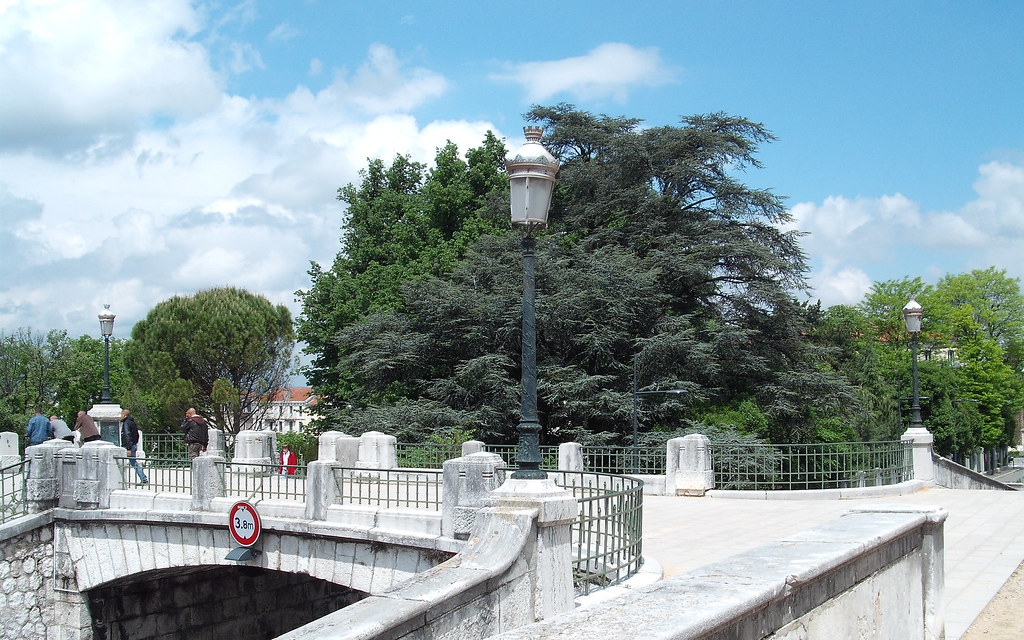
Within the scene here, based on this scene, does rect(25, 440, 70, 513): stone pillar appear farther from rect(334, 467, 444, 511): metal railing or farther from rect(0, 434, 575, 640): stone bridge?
rect(334, 467, 444, 511): metal railing

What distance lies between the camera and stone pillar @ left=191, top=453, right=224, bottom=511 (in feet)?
49.4

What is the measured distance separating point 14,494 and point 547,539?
13.1 m

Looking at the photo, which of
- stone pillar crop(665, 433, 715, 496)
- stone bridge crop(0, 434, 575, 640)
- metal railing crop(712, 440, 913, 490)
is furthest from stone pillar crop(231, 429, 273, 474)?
metal railing crop(712, 440, 913, 490)

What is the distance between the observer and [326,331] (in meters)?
38.7

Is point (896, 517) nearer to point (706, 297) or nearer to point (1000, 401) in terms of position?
point (706, 297)

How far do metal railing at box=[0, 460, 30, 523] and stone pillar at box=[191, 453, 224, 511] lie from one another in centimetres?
394

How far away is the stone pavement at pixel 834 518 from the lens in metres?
9.24

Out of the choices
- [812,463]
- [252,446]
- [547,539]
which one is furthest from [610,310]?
[547,539]

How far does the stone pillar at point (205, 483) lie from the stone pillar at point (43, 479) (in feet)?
10.6

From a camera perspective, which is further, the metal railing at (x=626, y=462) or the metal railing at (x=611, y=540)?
the metal railing at (x=626, y=462)

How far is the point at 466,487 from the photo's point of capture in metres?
12.0

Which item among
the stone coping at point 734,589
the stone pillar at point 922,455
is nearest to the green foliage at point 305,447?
the stone pillar at point 922,455

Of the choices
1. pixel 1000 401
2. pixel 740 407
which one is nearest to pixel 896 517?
pixel 740 407

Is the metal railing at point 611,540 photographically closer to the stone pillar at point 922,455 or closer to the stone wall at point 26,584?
the stone wall at point 26,584
